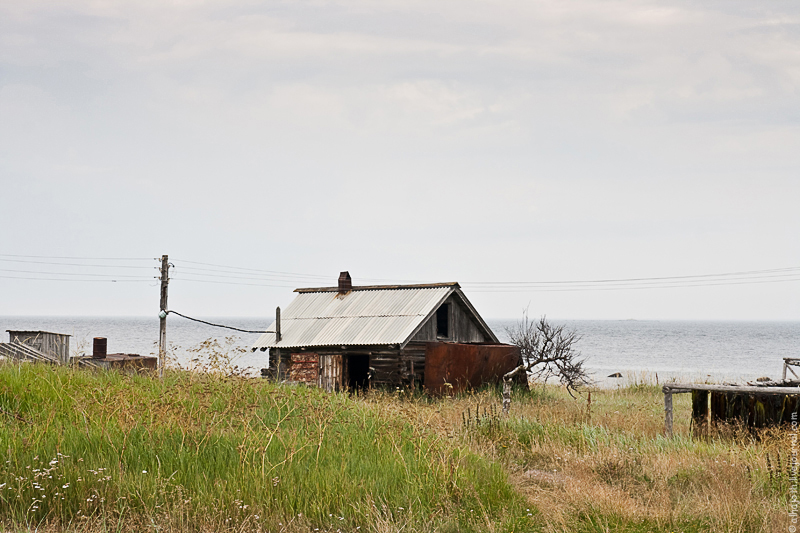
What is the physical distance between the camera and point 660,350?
108 meters

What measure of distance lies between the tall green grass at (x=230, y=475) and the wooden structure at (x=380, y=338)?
1414 cm

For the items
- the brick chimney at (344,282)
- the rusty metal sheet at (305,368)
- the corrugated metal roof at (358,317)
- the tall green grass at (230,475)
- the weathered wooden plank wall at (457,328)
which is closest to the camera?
the tall green grass at (230,475)

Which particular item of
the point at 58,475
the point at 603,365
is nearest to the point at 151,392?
the point at 58,475

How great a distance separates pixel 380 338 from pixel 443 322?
405cm

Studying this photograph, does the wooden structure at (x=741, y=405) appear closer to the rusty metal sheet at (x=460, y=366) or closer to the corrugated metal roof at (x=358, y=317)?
the rusty metal sheet at (x=460, y=366)

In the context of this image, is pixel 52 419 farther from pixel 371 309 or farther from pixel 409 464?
pixel 371 309

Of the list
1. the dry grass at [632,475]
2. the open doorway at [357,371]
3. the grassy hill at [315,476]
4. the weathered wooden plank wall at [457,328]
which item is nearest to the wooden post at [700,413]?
the dry grass at [632,475]

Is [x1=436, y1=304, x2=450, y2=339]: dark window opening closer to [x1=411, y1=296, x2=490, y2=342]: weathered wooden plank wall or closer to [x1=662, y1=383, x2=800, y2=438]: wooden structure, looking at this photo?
[x1=411, y1=296, x2=490, y2=342]: weathered wooden plank wall

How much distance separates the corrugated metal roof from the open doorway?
1322 millimetres

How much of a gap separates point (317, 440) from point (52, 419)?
316cm

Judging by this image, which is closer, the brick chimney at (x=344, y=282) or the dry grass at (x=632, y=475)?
the dry grass at (x=632, y=475)

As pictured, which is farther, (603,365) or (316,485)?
(603,365)

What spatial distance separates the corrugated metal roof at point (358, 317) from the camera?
23406 mm

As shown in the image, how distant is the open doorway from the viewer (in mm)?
24773
